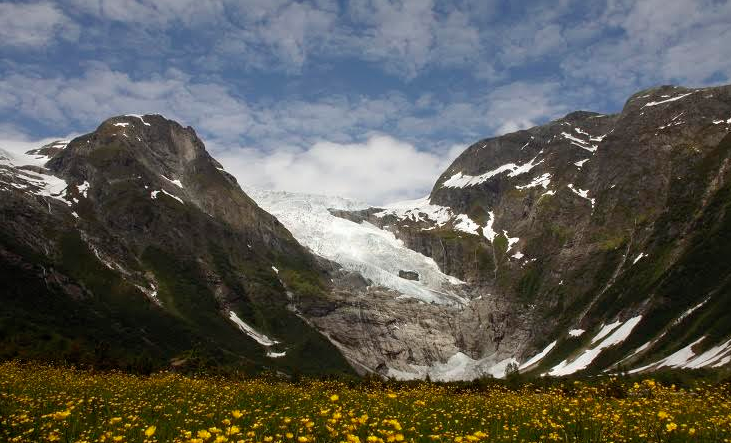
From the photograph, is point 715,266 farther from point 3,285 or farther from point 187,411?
point 3,285

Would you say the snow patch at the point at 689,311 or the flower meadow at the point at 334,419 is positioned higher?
the snow patch at the point at 689,311

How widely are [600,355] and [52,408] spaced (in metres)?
202

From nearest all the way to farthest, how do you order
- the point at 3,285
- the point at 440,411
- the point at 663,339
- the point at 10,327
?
the point at 440,411, the point at 10,327, the point at 663,339, the point at 3,285

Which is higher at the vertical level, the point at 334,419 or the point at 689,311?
the point at 689,311

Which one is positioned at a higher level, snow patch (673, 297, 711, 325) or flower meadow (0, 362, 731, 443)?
snow patch (673, 297, 711, 325)

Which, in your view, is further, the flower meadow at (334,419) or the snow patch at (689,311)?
the snow patch at (689,311)

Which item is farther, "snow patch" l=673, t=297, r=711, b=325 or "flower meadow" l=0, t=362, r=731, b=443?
"snow patch" l=673, t=297, r=711, b=325

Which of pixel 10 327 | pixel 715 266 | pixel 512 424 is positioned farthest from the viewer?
pixel 715 266

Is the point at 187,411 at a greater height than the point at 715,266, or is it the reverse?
the point at 715,266

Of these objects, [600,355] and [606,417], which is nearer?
[606,417]

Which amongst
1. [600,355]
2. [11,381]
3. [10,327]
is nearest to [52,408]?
[11,381]

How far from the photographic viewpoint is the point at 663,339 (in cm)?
16425

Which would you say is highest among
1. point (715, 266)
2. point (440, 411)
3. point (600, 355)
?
point (715, 266)

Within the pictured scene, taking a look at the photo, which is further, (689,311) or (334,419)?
(689,311)
